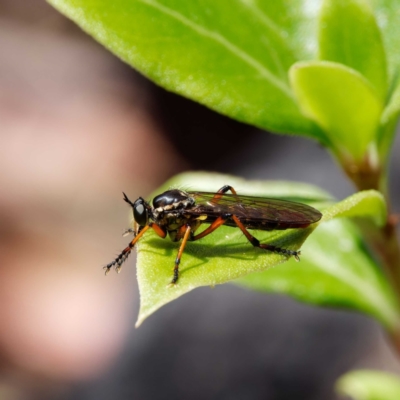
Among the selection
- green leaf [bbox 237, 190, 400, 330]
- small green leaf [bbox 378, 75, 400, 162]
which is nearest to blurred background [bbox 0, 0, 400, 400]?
green leaf [bbox 237, 190, 400, 330]

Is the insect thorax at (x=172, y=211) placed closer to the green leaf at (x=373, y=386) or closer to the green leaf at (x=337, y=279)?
the green leaf at (x=337, y=279)

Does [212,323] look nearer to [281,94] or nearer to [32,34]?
[281,94]

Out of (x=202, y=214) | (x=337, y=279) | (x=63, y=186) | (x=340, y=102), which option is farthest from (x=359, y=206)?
(x=63, y=186)

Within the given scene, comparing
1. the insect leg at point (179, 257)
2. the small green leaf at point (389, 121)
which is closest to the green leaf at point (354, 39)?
the small green leaf at point (389, 121)

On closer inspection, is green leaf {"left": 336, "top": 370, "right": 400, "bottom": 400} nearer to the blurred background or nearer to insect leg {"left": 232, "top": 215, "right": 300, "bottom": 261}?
insect leg {"left": 232, "top": 215, "right": 300, "bottom": 261}

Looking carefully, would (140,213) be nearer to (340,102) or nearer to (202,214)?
(202,214)

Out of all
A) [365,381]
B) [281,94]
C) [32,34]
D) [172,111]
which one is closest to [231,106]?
[281,94]
